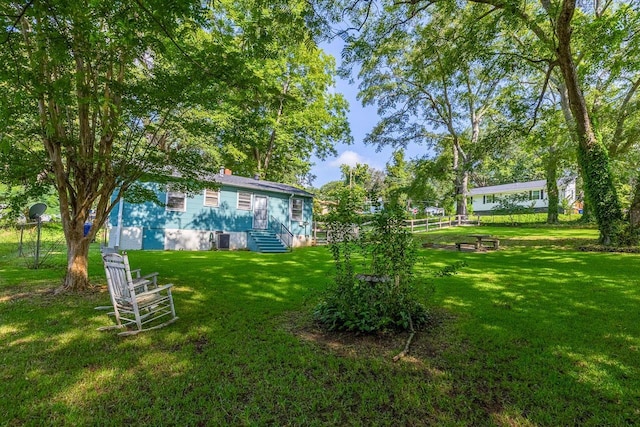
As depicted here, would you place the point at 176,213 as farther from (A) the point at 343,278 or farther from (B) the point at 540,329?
(B) the point at 540,329

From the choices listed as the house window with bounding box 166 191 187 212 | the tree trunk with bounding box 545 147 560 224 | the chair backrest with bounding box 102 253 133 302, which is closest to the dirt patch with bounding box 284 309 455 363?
the chair backrest with bounding box 102 253 133 302

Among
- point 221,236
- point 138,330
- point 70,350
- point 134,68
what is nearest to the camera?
point 70,350

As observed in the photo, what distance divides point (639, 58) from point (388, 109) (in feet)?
44.5

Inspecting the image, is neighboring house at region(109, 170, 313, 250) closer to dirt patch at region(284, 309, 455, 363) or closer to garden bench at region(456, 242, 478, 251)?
garden bench at region(456, 242, 478, 251)

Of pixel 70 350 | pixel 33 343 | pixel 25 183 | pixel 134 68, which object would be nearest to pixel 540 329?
pixel 70 350

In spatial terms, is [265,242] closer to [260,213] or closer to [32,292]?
[260,213]

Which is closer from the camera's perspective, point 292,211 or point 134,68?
point 134,68

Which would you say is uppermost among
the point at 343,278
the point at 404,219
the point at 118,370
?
the point at 404,219

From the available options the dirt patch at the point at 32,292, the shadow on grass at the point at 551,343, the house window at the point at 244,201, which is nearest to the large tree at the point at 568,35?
the shadow on grass at the point at 551,343

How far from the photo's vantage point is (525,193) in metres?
29.9

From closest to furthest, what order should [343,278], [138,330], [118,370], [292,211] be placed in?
[118,370] → [138,330] → [343,278] → [292,211]

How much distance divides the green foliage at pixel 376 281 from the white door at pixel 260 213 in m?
12.0

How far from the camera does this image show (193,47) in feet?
16.7

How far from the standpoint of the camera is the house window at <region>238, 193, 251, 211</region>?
15.2m
